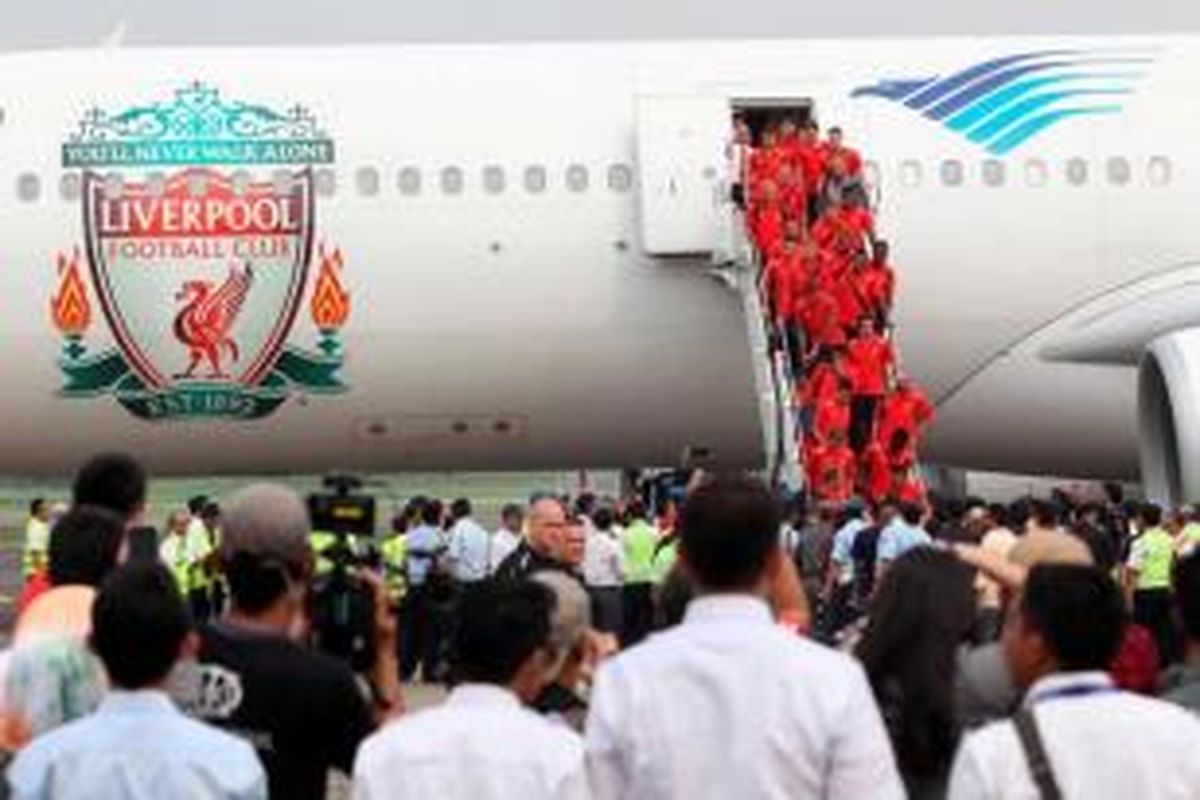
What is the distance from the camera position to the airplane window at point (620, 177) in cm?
2356

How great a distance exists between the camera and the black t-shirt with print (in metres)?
6.34

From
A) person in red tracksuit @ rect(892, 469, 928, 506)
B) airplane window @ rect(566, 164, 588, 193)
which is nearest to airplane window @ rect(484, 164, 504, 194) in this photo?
airplane window @ rect(566, 164, 588, 193)

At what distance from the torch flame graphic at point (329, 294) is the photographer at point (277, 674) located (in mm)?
16443

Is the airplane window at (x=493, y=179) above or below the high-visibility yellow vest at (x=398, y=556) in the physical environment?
above

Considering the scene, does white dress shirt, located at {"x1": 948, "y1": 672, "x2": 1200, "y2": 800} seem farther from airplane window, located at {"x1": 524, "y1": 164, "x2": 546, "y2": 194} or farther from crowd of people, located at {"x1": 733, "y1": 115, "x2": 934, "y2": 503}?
airplane window, located at {"x1": 524, "y1": 164, "x2": 546, "y2": 194}

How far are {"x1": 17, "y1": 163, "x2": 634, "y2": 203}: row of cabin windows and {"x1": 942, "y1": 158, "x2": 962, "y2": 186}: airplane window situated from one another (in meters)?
2.64

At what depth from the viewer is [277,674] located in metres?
6.37

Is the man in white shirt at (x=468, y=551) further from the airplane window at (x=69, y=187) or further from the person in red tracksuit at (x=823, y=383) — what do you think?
the airplane window at (x=69, y=187)

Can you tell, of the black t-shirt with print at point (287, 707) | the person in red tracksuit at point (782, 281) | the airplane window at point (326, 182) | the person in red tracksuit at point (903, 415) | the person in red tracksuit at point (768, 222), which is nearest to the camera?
the black t-shirt with print at point (287, 707)

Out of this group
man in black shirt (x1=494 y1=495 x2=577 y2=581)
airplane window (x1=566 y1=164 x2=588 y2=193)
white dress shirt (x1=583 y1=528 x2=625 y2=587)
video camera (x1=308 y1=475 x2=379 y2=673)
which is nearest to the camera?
video camera (x1=308 y1=475 x2=379 y2=673)

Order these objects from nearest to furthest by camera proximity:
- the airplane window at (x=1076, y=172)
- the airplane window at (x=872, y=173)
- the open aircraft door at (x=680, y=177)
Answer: the open aircraft door at (x=680, y=177), the airplane window at (x=872, y=173), the airplane window at (x=1076, y=172)

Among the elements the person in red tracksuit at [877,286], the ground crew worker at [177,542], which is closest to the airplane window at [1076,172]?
the person in red tracksuit at [877,286]

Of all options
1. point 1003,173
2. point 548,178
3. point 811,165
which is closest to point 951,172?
point 1003,173

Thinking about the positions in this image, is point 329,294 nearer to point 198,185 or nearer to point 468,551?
point 198,185
